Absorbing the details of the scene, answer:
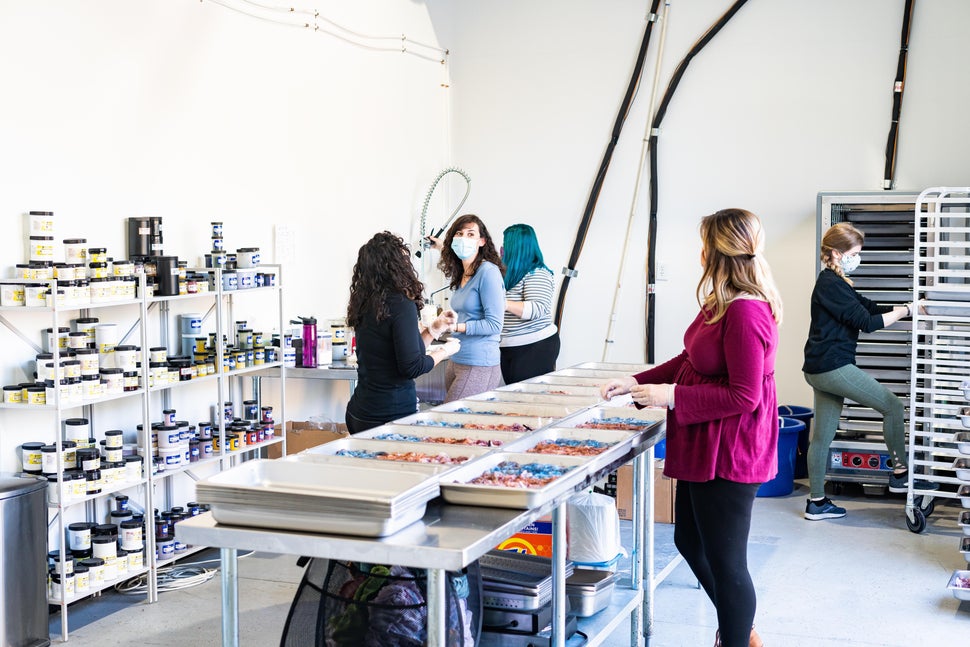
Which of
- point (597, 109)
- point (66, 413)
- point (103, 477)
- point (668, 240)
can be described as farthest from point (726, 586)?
point (597, 109)

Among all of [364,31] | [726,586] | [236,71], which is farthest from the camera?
[364,31]

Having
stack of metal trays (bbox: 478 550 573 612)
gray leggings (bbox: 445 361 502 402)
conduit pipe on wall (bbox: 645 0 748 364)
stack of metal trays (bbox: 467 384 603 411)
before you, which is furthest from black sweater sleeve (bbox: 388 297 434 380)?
conduit pipe on wall (bbox: 645 0 748 364)

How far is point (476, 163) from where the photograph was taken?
25.3 feet

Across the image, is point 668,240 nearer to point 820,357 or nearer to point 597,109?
point 597,109

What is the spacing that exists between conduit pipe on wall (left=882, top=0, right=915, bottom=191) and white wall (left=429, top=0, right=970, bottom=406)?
48 millimetres

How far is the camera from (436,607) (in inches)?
87.5

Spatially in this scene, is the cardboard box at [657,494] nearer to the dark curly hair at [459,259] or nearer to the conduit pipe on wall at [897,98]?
the dark curly hair at [459,259]

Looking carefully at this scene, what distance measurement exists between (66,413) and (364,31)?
3.27 metres

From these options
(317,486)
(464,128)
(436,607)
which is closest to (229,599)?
(317,486)

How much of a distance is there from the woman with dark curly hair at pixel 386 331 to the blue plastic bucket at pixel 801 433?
340cm

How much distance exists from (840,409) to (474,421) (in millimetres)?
3070

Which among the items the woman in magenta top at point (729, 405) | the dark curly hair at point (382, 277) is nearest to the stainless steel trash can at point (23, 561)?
the dark curly hair at point (382, 277)

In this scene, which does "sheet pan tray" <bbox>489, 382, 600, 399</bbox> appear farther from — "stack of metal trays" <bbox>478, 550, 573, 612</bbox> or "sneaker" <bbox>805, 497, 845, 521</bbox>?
"sneaker" <bbox>805, 497, 845, 521</bbox>

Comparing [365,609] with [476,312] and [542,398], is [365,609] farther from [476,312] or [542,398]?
[476,312]
